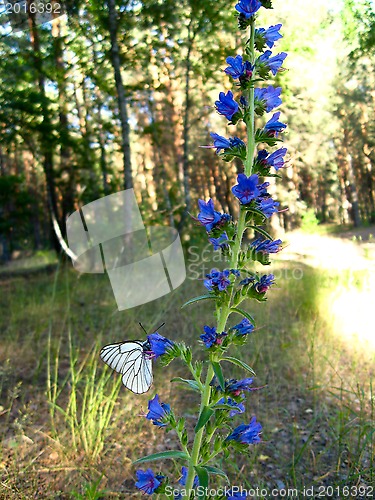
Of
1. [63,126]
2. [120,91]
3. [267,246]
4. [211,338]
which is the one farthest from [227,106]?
[63,126]

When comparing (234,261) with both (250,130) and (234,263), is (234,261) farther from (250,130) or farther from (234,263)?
(250,130)

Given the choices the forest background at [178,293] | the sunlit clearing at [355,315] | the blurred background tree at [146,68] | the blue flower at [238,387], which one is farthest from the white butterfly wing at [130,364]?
the blurred background tree at [146,68]

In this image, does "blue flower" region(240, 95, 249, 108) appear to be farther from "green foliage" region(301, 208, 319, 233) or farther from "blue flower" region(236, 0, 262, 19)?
"green foliage" region(301, 208, 319, 233)

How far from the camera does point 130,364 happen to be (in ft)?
6.46

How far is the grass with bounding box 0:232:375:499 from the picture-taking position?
235cm

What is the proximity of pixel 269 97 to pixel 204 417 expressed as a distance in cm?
96

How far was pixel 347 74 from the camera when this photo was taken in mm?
7672

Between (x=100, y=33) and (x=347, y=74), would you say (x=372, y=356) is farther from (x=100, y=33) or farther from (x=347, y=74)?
(x=100, y=33)

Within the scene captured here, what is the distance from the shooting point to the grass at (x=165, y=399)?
2.35 meters

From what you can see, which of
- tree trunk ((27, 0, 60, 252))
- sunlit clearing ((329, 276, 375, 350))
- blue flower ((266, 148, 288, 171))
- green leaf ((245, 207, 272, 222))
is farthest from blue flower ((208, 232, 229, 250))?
tree trunk ((27, 0, 60, 252))

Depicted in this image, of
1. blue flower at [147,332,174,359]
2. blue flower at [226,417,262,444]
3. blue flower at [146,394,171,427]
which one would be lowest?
blue flower at [226,417,262,444]

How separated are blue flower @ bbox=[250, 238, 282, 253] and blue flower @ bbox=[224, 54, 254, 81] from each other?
485mm

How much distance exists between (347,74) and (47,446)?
7582 millimetres

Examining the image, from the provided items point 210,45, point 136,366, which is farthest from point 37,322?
point 210,45
